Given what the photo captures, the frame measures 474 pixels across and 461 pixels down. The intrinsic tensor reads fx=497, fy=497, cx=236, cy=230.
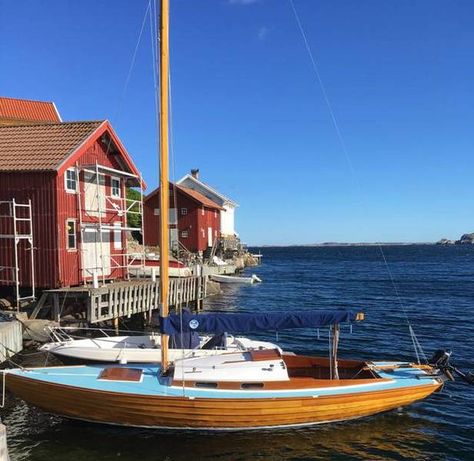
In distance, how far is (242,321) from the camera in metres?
12.9

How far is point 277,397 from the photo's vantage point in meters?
12.0

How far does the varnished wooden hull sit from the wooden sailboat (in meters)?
0.02

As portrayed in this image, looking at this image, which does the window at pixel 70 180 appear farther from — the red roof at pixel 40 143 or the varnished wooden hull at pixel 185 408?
the varnished wooden hull at pixel 185 408

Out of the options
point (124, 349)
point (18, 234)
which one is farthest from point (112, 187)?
point (124, 349)

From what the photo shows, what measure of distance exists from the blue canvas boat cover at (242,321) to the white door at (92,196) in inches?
456

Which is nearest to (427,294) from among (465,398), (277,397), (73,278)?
(465,398)

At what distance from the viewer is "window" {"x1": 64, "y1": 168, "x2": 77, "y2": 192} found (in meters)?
22.0

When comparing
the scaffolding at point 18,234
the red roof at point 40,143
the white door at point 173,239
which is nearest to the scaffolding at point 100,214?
the red roof at point 40,143

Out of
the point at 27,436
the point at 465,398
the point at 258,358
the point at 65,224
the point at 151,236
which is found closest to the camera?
the point at 27,436

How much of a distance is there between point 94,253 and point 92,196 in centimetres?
275

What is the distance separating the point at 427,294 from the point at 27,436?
36.7 meters

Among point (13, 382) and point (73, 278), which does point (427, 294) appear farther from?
point (13, 382)

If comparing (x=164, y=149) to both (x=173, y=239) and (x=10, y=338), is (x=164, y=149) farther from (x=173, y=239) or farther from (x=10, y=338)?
(x=173, y=239)

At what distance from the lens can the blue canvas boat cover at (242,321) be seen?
12.7 metres
